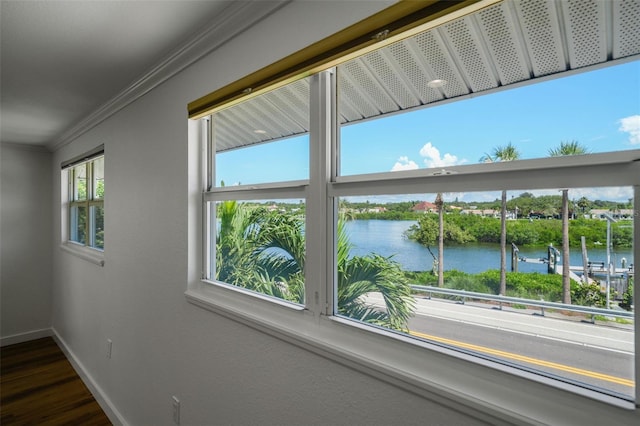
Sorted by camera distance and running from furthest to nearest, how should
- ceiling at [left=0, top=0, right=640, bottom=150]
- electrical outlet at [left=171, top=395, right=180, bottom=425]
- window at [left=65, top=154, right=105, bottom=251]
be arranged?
window at [left=65, top=154, right=105, bottom=251] → electrical outlet at [left=171, top=395, right=180, bottom=425] → ceiling at [left=0, top=0, right=640, bottom=150]

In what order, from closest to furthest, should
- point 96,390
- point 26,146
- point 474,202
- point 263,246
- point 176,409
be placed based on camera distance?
point 474,202 < point 263,246 < point 176,409 < point 96,390 < point 26,146

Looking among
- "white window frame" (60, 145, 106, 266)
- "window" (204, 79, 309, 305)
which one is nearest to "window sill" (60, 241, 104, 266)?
"white window frame" (60, 145, 106, 266)

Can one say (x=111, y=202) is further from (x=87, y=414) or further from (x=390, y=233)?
(x=390, y=233)

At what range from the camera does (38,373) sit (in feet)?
11.8

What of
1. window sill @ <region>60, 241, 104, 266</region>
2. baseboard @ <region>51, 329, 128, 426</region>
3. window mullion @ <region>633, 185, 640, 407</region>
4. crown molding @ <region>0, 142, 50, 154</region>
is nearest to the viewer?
window mullion @ <region>633, 185, 640, 407</region>

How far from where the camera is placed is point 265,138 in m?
1.60

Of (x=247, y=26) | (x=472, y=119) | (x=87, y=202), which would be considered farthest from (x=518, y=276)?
(x=87, y=202)

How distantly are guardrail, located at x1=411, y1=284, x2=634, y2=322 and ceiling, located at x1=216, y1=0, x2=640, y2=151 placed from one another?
1.79 feet

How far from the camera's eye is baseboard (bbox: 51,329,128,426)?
2.65m

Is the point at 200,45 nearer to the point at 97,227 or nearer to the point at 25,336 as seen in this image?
the point at 97,227

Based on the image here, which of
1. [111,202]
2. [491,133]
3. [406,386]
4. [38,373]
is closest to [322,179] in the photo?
[491,133]

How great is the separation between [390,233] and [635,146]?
631 millimetres

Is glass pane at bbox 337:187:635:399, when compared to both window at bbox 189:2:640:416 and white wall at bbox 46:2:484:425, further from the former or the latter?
white wall at bbox 46:2:484:425

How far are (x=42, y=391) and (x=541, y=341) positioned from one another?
13.8 feet
